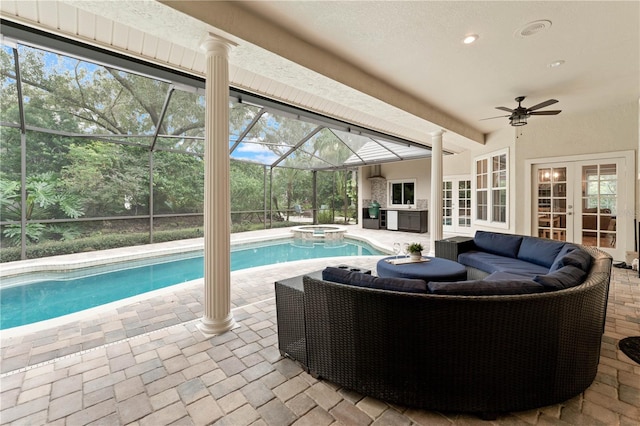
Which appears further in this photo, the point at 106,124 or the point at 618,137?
the point at 106,124

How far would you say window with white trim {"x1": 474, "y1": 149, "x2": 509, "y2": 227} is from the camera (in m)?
6.52

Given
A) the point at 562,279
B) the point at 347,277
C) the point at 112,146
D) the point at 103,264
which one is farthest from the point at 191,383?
the point at 112,146

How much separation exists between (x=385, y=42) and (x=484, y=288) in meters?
2.58

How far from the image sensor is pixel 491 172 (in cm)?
693

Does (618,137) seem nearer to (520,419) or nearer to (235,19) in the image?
(520,419)

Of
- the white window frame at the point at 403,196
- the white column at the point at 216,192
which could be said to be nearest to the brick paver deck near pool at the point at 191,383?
the white column at the point at 216,192

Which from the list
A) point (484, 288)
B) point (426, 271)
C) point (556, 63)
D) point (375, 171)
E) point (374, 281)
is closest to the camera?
point (484, 288)

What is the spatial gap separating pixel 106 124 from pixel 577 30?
868 cm

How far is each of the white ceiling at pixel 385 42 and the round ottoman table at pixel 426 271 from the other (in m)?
2.31

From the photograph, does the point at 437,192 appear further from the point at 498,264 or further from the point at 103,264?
the point at 103,264

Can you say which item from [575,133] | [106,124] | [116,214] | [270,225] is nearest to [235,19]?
[106,124]

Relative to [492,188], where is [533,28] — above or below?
above

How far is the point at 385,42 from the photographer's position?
9.43 ft

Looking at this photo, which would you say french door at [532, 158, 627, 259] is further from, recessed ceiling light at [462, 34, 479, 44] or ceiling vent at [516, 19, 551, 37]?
recessed ceiling light at [462, 34, 479, 44]
